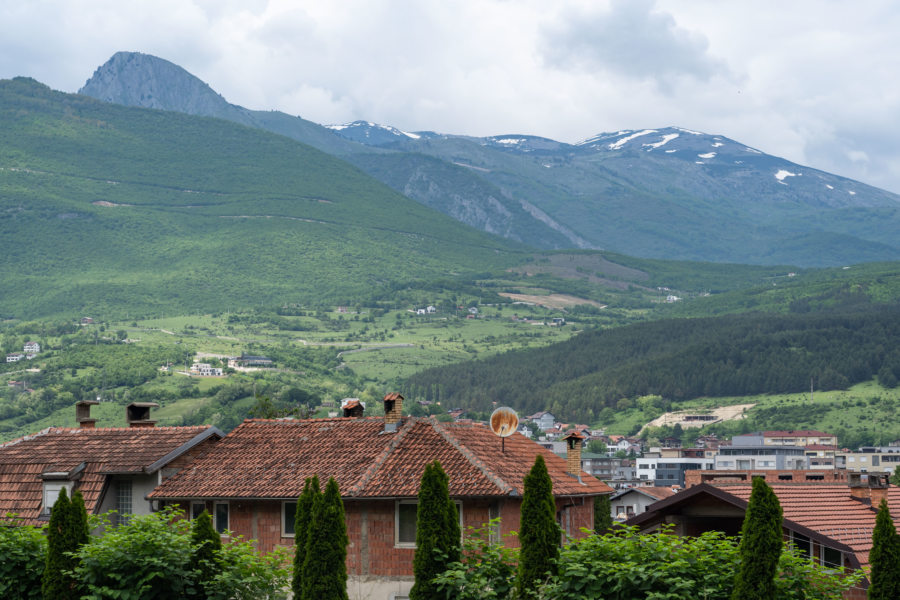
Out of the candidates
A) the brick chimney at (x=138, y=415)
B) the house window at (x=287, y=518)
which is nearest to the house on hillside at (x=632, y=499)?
the brick chimney at (x=138, y=415)

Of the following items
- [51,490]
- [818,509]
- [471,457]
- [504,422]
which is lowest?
[818,509]

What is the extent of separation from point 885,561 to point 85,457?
24.5 metres

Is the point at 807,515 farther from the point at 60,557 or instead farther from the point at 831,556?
the point at 60,557

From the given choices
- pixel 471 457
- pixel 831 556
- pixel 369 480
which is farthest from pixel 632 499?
pixel 831 556

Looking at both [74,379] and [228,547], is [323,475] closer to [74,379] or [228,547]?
[228,547]

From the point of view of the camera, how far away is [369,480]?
104ft

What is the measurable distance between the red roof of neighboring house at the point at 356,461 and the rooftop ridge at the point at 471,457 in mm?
26

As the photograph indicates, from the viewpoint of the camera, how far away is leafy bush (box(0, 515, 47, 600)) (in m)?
24.8

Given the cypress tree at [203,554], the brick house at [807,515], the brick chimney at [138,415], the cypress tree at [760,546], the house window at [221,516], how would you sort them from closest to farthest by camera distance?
the cypress tree at [760,546]
the cypress tree at [203,554]
the brick house at [807,515]
the house window at [221,516]
the brick chimney at [138,415]

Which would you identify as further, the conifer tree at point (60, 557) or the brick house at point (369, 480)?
the brick house at point (369, 480)

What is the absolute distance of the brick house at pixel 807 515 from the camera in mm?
27172

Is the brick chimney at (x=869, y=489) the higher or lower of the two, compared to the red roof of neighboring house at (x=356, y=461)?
lower

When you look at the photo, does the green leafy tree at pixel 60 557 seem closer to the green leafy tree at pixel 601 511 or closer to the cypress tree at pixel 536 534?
the cypress tree at pixel 536 534

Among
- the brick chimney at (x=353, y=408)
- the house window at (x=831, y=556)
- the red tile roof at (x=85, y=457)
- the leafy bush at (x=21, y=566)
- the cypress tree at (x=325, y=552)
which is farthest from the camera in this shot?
the brick chimney at (x=353, y=408)
